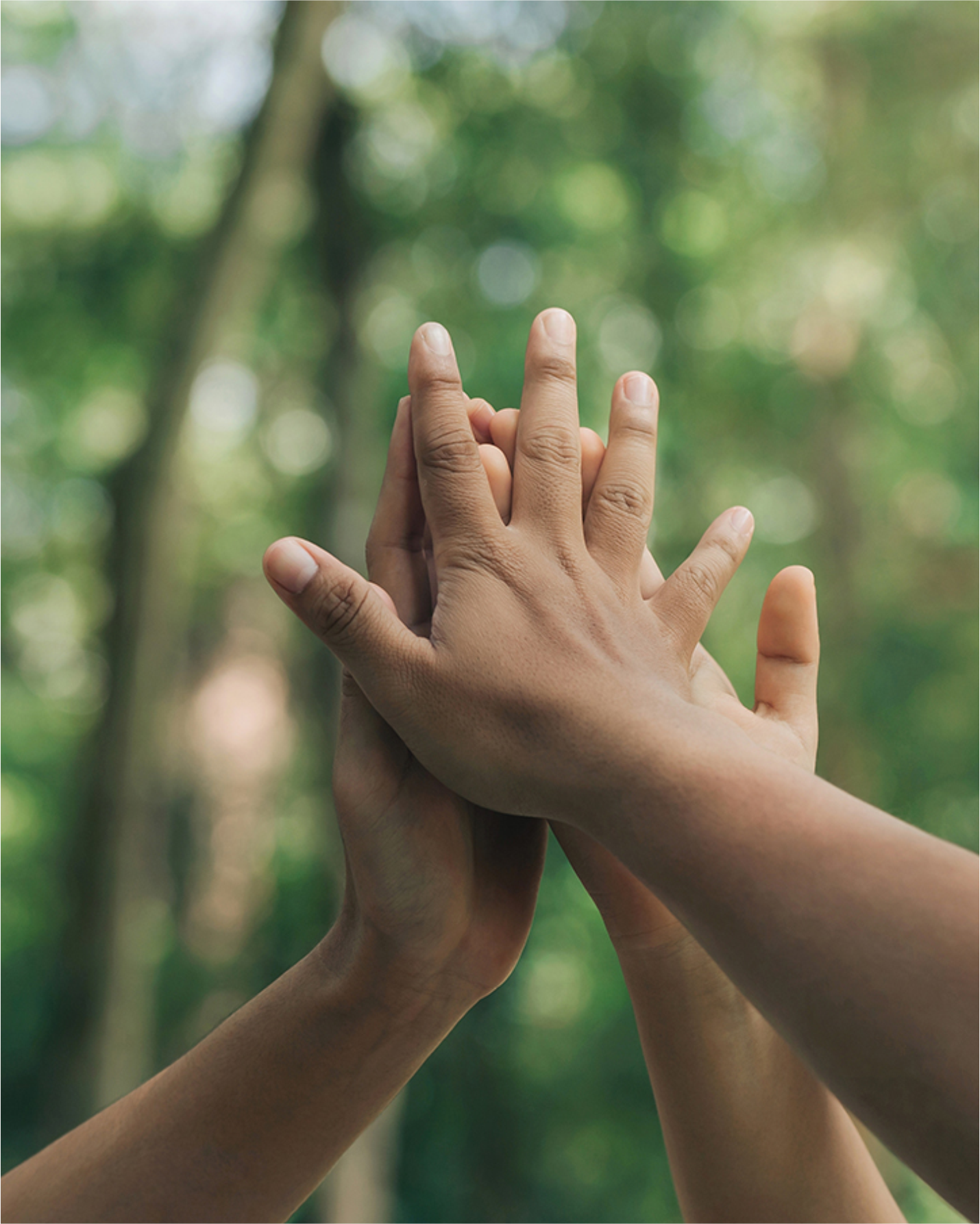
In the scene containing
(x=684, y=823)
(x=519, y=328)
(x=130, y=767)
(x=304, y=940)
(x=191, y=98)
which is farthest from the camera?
(x=304, y=940)

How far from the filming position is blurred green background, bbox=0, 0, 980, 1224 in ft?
16.1

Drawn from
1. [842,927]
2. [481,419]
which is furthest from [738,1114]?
[481,419]

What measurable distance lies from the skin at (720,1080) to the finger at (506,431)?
1 centimetres

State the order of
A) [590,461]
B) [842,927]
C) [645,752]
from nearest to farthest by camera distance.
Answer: [842,927]
[645,752]
[590,461]

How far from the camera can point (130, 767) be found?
13.4ft

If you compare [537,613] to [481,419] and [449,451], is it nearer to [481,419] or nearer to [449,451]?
[449,451]

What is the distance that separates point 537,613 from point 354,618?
0.59ft

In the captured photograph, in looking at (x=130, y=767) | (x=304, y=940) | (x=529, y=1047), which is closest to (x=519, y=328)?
(x=130, y=767)

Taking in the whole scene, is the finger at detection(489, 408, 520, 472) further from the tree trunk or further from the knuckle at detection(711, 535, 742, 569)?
the tree trunk

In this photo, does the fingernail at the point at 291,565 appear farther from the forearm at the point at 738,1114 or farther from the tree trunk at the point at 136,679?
the tree trunk at the point at 136,679

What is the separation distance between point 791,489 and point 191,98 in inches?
155

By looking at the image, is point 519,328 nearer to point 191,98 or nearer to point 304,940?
point 191,98

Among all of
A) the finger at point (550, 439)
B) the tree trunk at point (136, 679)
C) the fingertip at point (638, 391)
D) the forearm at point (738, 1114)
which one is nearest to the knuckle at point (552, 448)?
the finger at point (550, 439)

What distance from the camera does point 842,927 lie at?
2.07ft
